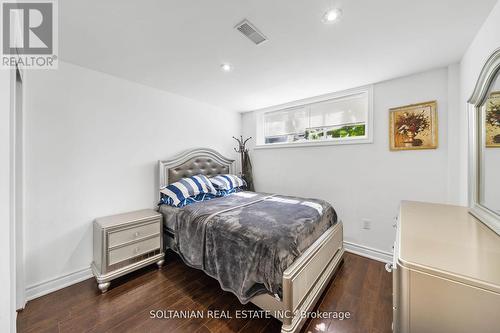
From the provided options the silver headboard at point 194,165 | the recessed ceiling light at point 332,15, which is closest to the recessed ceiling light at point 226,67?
the recessed ceiling light at point 332,15

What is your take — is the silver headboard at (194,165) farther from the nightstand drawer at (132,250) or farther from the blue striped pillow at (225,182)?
the nightstand drawer at (132,250)

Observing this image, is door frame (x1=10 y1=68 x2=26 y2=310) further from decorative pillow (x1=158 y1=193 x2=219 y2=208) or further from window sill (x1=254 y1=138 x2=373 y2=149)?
window sill (x1=254 y1=138 x2=373 y2=149)

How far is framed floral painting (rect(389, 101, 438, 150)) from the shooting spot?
2.19 meters

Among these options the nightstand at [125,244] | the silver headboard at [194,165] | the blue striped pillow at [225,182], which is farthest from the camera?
the blue striped pillow at [225,182]

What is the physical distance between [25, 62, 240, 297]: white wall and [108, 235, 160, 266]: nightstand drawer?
47 centimetres

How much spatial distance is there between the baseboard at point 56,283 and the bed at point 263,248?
0.87m

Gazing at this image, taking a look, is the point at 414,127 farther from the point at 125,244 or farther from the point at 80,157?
the point at 80,157

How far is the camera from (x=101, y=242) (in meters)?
1.90

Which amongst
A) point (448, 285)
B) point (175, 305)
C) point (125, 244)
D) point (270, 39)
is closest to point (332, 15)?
point (270, 39)

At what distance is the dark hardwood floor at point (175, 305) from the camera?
1479mm

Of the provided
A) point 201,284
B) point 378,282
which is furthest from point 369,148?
point 201,284

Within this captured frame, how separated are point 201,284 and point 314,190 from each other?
212 cm

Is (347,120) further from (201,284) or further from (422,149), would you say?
(201,284)

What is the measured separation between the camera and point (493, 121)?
1.23m
